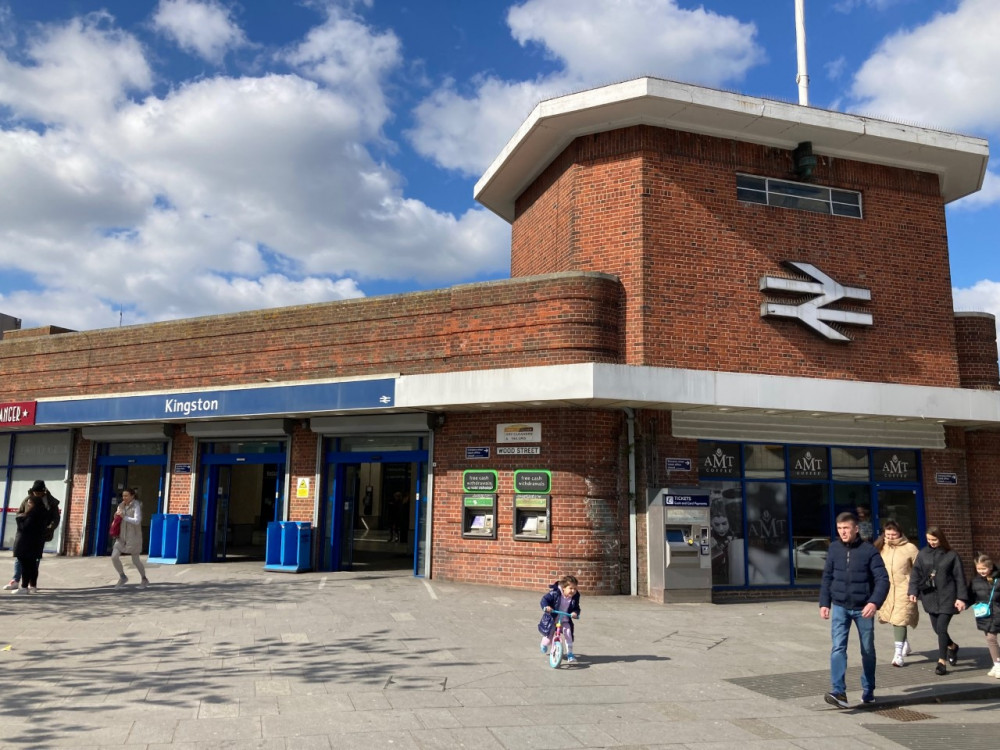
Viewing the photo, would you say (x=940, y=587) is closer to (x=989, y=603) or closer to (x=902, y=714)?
(x=989, y=603)

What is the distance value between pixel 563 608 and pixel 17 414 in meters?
16.0

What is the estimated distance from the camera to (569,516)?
1238 centimetres

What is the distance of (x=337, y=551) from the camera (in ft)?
48.6

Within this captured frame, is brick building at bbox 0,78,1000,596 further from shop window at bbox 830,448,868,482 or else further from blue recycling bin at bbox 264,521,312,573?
blue recycling bin at bbox 264,521,312,573

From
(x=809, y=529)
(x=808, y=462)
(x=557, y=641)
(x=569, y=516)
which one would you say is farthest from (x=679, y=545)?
(x=557, y=641)

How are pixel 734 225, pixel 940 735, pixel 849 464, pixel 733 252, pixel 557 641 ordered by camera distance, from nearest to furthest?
1. pixel 940 735
2. pixel 557 641
3. pixel 733 252
4. pixel 734 225
5. pixel 849 464

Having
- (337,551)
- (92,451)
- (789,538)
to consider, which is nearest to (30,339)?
(92,451)

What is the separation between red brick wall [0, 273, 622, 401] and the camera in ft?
40.9

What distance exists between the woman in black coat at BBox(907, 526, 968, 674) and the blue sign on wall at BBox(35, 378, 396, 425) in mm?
8378

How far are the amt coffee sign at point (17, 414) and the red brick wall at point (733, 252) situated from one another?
42.0 ft

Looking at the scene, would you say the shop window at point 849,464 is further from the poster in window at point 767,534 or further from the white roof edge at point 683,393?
the poster in window at point 767,534

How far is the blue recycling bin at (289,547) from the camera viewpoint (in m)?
14.3

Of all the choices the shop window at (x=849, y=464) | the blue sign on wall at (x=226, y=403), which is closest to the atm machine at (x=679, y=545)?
the shop window at (x=849, y=464)

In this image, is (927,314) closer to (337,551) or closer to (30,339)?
(337,551)
